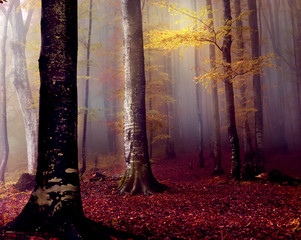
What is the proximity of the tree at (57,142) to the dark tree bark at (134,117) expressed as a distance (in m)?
4.20

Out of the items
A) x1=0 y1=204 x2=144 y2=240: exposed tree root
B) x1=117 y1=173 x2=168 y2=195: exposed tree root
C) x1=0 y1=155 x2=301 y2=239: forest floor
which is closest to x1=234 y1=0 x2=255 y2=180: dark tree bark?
x1=0 y1=155 x2=301 y2=239: forest floor

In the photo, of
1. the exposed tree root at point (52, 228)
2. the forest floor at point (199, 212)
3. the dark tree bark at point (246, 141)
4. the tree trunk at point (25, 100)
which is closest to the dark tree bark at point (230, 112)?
the dark tree bark at point (246, 141)

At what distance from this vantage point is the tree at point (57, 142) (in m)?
3.79

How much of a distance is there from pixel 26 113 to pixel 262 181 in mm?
13817

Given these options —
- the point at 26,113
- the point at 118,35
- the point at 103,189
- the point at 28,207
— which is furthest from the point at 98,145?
the point at 28,207

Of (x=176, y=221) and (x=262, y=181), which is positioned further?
→ (x=262, y=181)

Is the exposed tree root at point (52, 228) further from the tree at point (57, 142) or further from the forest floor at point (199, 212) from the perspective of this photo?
the forest floor at point (199, 212)

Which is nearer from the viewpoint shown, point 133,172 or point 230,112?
point 133,172

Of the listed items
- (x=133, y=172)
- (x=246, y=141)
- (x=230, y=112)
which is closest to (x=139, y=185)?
(x=133, y=172)

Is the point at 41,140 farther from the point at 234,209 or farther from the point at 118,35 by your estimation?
the point at 118,35

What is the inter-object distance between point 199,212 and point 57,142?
12.7ft

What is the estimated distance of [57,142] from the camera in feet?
13.0

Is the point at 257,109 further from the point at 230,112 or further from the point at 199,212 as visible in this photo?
the point at 199,212

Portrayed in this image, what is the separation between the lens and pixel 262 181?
36.3ft
